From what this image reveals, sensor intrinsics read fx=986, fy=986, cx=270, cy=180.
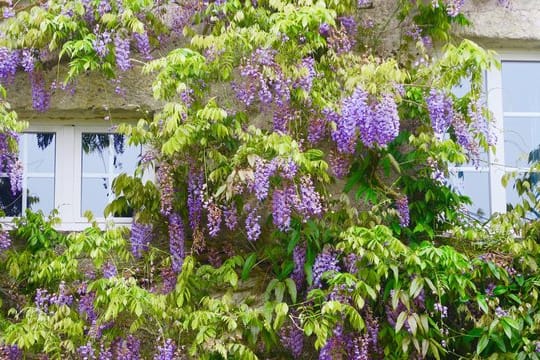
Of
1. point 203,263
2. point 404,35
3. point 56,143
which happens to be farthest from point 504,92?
point 56,143

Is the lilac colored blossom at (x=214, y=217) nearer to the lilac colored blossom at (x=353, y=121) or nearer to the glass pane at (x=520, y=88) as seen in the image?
the lilac colored blossom at (x=353, y=121)

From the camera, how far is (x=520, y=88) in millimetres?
6184

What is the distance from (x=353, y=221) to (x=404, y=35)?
1.34 metres

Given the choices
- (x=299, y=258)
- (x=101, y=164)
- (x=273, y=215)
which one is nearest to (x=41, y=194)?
(x=101, y=164)

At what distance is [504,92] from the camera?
6164 millimetres

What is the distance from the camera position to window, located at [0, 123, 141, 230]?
5930mm

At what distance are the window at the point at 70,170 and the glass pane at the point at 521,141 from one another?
2.28 meters

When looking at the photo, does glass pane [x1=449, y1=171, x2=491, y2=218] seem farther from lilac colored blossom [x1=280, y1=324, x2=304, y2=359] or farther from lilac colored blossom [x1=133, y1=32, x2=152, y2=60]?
lilac colored blossom [x1=133, y1=32, x2=152, y2=60]

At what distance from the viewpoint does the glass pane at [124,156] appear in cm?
604

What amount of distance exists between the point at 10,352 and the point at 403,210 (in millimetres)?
2315

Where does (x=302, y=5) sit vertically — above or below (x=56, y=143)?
above

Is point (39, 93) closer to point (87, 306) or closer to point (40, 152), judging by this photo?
point (40, 152)

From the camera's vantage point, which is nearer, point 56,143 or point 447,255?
point 447,255

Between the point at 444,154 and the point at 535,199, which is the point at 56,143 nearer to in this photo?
the point at 444,154
